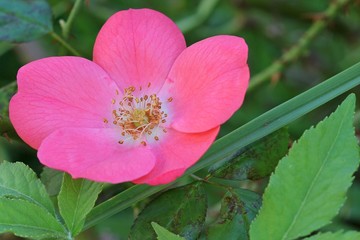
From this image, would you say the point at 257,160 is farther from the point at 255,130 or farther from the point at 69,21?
the point at 69,21

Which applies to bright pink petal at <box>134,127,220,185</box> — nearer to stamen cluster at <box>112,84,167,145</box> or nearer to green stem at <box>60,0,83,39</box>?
stamen cluster at <box>112,84,167,145</box>

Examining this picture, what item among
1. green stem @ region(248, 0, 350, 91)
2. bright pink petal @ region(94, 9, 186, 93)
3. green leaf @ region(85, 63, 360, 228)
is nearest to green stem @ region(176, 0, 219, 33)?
green stem @ region(248, 0, 350, 91)

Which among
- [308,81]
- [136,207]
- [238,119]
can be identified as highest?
[308,81]

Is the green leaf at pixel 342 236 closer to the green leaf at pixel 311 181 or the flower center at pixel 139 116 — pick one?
the green leaf at pixel 311 181

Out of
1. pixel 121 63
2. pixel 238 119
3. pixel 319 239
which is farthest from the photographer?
pixel 238 119

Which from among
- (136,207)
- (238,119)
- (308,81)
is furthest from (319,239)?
(308,81)

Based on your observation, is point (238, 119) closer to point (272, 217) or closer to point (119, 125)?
point (119, 125)
